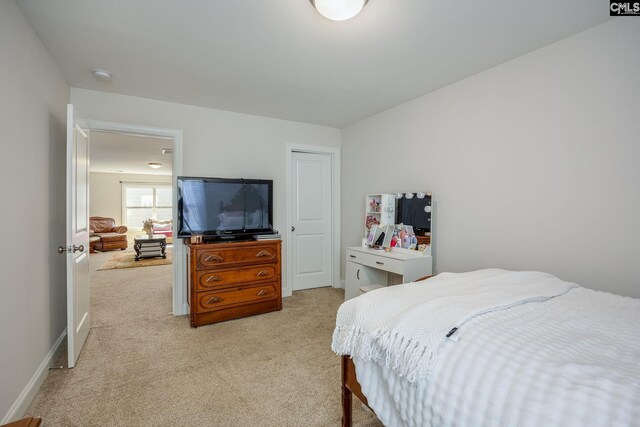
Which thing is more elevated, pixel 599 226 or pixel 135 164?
pixel 135 164

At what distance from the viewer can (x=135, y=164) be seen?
25.6ft

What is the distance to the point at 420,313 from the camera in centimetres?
121

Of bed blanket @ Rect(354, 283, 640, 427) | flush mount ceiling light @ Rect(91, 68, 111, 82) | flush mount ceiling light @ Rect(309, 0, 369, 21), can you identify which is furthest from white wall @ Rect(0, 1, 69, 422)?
bed blanket @ Rect(354, 283, 640, 427)

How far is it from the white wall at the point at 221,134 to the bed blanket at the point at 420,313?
2659 millimetres

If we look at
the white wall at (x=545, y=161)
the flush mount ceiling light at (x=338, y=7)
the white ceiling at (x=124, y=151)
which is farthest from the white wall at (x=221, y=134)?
the flush mount ceiling light at (x=338, y=7)

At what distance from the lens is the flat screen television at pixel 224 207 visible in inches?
124

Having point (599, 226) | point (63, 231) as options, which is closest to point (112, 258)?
point (63, 231)

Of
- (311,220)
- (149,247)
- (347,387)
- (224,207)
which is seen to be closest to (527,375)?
(347,387)

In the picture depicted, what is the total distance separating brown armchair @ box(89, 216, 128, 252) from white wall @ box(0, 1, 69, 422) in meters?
6.10

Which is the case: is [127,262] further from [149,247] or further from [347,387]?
[347,387]

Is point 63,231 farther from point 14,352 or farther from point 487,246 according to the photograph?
point 487,246

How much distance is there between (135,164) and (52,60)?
242 inches

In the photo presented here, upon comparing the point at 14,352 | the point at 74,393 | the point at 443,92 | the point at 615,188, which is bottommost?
the point at 74,393

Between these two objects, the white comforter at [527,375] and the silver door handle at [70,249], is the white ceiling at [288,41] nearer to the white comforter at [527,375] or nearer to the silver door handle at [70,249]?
the silver door handle at [70,249]
